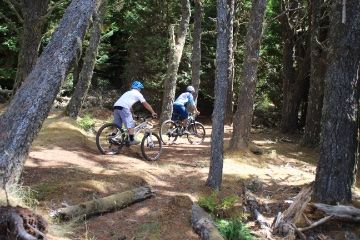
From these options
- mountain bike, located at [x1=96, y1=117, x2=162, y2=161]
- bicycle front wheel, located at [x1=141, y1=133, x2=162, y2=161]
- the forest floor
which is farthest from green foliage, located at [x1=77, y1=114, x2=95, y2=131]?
bicycle front wheel, located at [x1=141, y1=133, x2=162, y2=161]

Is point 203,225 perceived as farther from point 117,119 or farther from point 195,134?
point 195,134

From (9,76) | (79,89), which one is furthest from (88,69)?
(9,76)

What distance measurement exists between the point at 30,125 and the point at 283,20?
1589 centimetres

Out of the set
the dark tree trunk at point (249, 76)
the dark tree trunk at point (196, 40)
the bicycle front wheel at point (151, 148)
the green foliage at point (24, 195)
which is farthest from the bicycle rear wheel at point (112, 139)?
the dark tree trunk at point (196, 40)

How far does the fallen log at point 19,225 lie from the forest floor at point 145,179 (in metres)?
0.40

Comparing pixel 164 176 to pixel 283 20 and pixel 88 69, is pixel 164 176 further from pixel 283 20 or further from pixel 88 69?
pixel 283 20

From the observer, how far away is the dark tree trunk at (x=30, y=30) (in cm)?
1195

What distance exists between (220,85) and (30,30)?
5.32 metres

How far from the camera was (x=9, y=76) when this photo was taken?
72.5ft

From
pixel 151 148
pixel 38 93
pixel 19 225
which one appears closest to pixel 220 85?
pixel 38 93

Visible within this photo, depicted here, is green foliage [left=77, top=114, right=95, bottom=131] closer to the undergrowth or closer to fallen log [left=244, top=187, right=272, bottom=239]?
fallen log [left=244, top=187, right=272, bottom=239]

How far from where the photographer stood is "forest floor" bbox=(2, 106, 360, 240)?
7.76 m

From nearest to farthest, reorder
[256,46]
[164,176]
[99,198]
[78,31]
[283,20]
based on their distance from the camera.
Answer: [99,198] < [78,31] < [164,176] < [256,46] < [283,20]

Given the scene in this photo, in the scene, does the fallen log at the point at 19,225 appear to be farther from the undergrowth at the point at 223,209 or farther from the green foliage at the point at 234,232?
the undergrowth at the point at 223,209
